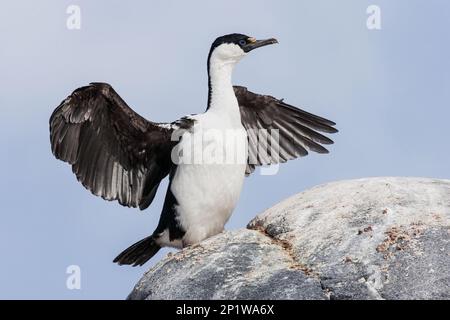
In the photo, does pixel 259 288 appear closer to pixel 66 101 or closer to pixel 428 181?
pixel 428 181

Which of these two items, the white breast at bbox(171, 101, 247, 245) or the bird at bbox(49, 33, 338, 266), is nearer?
the white breast at bbox(171, 101, 247, 245)

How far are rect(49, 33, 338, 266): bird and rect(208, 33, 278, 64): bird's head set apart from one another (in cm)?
1

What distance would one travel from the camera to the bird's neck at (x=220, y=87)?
43.4 ft

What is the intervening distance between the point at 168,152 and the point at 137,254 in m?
1.45

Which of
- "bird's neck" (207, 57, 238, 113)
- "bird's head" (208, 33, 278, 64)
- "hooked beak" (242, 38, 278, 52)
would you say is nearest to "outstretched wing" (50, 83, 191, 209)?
"bird's neck" (207, 57, 238, 113)

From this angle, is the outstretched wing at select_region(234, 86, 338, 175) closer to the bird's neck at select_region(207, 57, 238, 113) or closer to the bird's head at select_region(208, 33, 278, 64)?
the bird's head at select_region(208, 33, 278, 64)

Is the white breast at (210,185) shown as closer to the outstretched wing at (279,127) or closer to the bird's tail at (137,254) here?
the bird's tail at (137,254)

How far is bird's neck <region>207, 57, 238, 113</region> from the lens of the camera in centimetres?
1323

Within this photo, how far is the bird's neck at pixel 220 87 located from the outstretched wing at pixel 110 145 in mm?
662

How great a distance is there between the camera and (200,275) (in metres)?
11.0

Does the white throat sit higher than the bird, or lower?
higher
